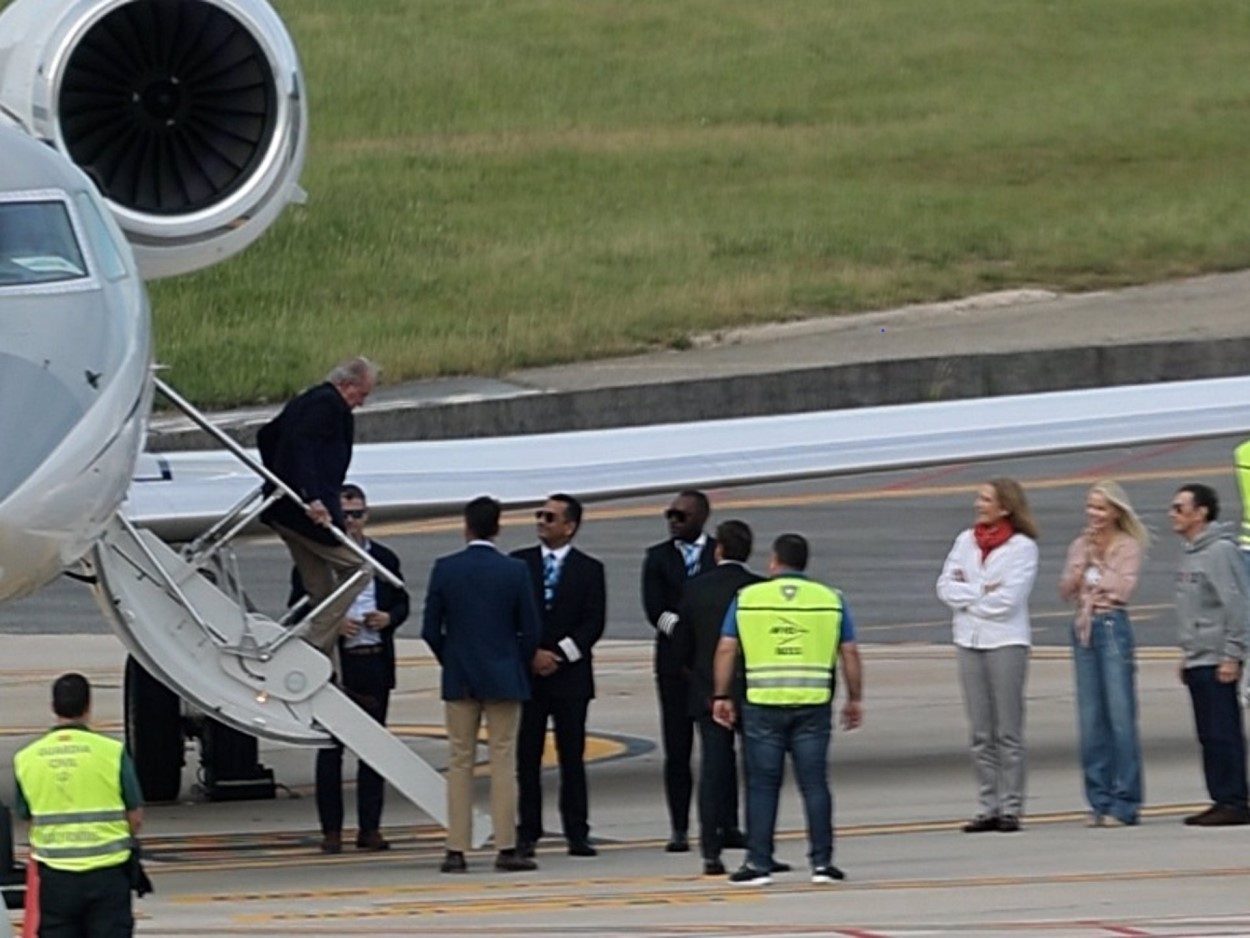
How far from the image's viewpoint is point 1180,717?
20609 millimetres

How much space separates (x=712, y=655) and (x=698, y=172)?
3075 centimetres

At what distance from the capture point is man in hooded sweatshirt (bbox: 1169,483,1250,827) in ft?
51.9

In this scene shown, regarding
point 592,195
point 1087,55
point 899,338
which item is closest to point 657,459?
point 899,338

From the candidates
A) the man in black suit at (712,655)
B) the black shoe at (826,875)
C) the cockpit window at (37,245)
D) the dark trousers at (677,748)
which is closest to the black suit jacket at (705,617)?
the man in black suit at (712,655)

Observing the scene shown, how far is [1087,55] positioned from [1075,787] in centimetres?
3514

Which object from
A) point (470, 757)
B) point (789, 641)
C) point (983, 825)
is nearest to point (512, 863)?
point (470, 757)

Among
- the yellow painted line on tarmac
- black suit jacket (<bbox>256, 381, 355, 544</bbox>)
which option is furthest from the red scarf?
the yellow painted line on tarmac

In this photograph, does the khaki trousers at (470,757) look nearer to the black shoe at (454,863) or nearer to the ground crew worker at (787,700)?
the black shoe at (454,863)

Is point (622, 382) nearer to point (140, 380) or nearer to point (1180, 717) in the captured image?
point (1180, 717)

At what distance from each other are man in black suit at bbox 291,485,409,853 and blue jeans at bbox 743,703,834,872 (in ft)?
8.79

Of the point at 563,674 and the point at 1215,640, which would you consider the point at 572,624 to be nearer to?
the point at 563,674

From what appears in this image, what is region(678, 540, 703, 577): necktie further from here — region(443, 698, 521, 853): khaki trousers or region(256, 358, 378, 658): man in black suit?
region(256, 358, 378, 658): man in black suit

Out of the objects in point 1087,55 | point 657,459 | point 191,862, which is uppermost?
point 1087,55

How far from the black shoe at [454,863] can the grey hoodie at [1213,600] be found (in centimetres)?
389
